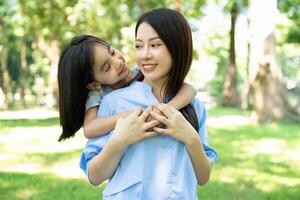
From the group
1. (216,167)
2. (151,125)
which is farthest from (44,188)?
(151,125)

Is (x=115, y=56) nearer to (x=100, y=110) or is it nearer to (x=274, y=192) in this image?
(x=100, y=110)

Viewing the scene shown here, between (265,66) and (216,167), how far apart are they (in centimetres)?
712

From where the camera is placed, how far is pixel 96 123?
6.30 feet

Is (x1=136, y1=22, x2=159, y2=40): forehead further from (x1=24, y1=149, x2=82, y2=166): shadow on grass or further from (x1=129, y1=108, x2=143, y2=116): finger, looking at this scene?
(x1=24, y1=149, x2=82, y2=166): shadow on grass

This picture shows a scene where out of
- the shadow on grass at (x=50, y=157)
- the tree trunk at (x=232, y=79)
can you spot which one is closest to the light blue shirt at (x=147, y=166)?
the shadow on grass at (x=50, y=157)

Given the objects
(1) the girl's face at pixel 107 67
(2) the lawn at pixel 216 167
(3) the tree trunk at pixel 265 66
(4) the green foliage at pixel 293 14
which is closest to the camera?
(1) the girl's face at pixel 107 67

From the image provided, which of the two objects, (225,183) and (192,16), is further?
(192,16)

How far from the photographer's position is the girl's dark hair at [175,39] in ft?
6.09

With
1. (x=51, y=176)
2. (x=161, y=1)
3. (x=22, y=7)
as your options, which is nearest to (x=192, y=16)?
(x=161, y=1)

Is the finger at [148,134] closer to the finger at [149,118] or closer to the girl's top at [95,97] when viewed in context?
the finger at [149,118]

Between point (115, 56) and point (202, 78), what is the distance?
68.3 meters

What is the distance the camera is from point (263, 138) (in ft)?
36.0

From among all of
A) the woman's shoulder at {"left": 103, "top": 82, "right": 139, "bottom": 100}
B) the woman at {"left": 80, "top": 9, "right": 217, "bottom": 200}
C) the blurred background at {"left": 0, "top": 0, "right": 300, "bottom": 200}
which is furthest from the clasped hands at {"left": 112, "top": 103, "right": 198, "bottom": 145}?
the blurred background at {"left": 0, "top": 0, "right": 300, "bottom": 200}

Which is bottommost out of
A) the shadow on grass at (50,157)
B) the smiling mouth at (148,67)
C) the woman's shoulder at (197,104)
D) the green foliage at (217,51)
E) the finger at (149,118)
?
the green foliage at (217,51)
